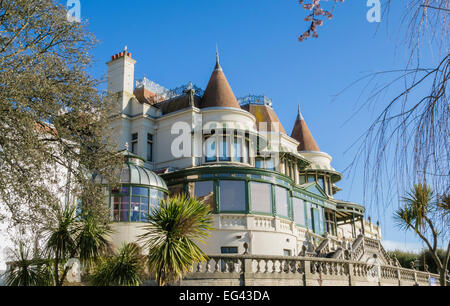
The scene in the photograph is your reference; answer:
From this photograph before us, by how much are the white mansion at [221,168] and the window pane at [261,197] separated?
0.21 feet

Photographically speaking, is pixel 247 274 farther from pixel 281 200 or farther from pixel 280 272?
pixel 281 200

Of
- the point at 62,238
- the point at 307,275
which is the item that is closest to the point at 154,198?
the point at 62,238

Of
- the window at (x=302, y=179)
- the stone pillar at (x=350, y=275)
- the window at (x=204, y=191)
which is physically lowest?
the stone pillar at (x=350, y=275)

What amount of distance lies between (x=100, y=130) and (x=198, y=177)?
12.6 m

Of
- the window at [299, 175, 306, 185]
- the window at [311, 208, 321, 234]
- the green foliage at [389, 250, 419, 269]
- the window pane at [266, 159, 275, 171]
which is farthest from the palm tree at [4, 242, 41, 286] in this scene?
the green foliage at [389, 250, 419, 269]

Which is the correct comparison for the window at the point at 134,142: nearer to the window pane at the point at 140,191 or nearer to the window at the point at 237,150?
the window at the point at 237,150

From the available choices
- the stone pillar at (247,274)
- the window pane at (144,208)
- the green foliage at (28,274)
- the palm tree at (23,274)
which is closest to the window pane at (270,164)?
the window pane at (144,208)

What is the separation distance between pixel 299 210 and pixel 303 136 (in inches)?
544

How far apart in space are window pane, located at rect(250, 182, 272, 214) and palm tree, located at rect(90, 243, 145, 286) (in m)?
11.5

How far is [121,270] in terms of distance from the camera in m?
16.9

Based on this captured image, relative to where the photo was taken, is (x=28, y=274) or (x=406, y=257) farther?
(x=406, y=257)

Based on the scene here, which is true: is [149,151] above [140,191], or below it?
above

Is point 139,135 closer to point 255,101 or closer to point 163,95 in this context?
point 163,95

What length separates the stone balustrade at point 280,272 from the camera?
1736 centimetres
